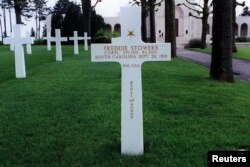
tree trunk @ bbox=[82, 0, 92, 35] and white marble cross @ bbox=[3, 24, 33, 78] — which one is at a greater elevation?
tree trunk @ bbox=[82, 0, 92, 35]

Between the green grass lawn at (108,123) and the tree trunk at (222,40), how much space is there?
1.04 metres

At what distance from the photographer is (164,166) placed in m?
5.04

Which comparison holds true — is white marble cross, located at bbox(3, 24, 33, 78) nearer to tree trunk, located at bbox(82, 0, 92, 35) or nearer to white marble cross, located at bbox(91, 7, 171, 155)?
white marble cross, located at bbox(91, 7, 171, 155)

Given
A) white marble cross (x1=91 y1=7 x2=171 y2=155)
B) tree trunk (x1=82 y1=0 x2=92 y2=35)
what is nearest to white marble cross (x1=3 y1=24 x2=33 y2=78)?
white marble cross (x1=91 y1=7 x2=171 y2=155)

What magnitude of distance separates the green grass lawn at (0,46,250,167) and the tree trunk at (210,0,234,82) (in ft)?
3.41

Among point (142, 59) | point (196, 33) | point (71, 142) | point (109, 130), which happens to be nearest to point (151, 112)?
point (109, 130)

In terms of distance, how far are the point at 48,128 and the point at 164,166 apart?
7.40ft

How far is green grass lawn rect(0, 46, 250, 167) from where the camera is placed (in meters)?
5.38

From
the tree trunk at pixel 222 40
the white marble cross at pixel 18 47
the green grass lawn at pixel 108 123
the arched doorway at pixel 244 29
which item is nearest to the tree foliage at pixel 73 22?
the white marble cross at pixel 18 47

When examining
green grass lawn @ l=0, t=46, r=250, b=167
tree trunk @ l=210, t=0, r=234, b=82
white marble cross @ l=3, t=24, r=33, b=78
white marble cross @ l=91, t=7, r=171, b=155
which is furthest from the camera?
white marble cross @ l=3, t=24, r=33, b=78

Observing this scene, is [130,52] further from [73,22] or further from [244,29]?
[244,29]

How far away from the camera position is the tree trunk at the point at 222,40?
12562 millimetres

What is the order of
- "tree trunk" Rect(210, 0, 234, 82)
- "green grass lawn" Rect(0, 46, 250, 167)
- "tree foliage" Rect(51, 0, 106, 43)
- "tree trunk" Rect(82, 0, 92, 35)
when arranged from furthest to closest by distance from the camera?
"tree foliage" Rect(51, 0, 106, 43) < "tree trunk" Rect(82, 0, 92, 35) < "tree trunk" Rect(210, 0, 234, 82) < "green grass lawn" Rect(0, 46, 250, 167)

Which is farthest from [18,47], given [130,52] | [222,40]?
[130,52]
